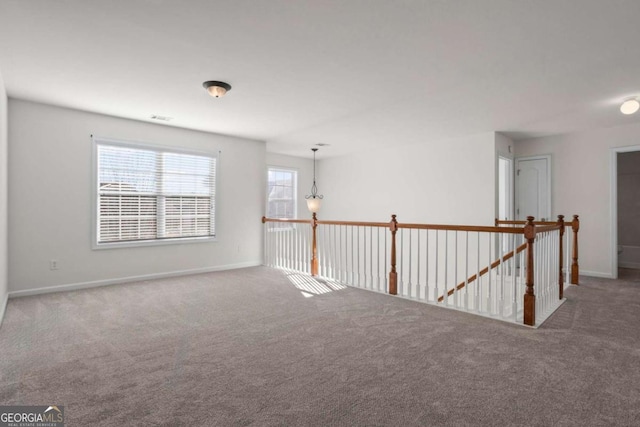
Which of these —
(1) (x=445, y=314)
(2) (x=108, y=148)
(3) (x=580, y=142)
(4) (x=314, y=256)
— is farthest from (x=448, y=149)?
(2) (x=108, y=148)

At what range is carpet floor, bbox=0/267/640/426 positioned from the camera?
1854mm

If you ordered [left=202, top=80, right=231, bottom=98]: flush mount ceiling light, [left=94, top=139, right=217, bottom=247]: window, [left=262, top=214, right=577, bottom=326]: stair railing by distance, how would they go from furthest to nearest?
[left=94, top=139, right=217, bottom=247]: window, [left=202, top=80, right=231, bottom=98]: flush mount ceiling light, [left=262, top=214, right=577, bottom=326]: stair railing

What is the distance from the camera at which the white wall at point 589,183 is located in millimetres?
5410

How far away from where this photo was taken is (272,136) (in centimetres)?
614

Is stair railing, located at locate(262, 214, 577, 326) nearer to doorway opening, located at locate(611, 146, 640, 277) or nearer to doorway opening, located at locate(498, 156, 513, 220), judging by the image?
doorway opening, located at locate(498, 156, 513, 220)

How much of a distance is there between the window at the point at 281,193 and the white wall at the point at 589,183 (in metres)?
5.09

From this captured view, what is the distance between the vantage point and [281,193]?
790cm

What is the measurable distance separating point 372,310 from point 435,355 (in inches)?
44.3

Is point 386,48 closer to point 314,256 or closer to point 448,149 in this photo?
point 314,256

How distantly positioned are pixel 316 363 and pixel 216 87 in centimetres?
281

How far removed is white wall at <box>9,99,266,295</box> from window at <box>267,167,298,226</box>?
2.27 metres

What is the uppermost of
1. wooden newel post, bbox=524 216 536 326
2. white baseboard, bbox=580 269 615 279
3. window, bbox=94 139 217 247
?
window, bbox=94 139 217 247

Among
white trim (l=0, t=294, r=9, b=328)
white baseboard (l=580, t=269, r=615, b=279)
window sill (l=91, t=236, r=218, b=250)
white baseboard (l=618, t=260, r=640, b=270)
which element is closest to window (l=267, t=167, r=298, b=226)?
window sill (l=91, t=236, r=218, b=250)

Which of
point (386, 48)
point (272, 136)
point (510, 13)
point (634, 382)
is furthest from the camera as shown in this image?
point (272, 136)
